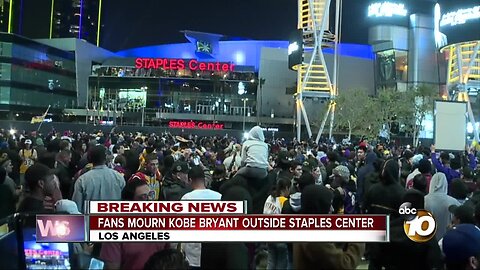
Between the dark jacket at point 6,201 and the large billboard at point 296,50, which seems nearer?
the dark jacket at point 6,201

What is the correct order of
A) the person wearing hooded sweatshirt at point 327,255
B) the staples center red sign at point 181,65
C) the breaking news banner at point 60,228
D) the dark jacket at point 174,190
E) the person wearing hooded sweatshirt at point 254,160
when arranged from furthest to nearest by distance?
the staples center red sign at point 181,65
the person wearing hooded sweatshirt at point 254,160
the dark jacket at point 174,190
the person wearing hooded sweatshirt at point 327,255
the breaking news banner at point 60,228

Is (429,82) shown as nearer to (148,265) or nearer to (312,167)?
(312,167)

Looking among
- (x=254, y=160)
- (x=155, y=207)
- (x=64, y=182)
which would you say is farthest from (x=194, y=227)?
(x=64, y=182)

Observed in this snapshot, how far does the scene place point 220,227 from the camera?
254 cm

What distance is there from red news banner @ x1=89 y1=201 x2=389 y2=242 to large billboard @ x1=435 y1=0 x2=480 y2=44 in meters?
51.7

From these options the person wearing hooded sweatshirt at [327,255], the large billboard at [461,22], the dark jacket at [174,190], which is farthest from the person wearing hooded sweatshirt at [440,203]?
the large billboard at [461,22]

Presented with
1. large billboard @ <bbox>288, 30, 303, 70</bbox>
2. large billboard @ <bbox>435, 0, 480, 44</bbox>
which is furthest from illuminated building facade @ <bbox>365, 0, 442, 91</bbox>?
large billboard @ <bbox>435, 0, 480, 44</bbox>

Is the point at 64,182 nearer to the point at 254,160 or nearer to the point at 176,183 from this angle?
the point at 176,183

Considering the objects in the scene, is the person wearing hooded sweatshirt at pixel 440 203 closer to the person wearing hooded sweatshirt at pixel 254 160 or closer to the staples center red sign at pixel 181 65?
the person wearing hooded sweatshirt at pixel 254 160

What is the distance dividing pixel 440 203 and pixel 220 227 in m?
5.01

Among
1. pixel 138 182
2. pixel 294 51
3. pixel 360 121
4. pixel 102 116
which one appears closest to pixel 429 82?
pixel 360 121

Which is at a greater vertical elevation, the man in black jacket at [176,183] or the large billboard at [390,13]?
the large billboard at [390,13]

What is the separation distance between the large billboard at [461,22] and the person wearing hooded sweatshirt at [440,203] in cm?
4705

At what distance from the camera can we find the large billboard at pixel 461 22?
50.4 m
